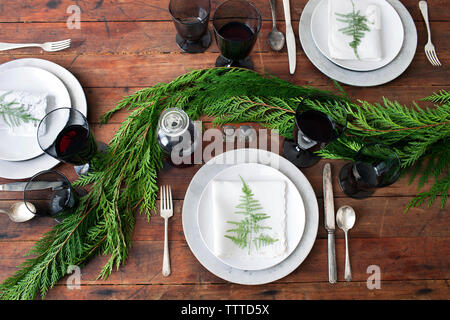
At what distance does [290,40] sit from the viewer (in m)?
1.07

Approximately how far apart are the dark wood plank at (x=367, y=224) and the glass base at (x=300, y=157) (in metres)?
0.12

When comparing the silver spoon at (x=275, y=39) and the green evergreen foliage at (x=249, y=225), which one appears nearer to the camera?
the green evergreen foliage at (x=249, y=225)

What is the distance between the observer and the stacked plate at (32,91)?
0.96 m

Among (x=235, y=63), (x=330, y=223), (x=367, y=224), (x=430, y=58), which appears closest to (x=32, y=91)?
(x=235, y=63)

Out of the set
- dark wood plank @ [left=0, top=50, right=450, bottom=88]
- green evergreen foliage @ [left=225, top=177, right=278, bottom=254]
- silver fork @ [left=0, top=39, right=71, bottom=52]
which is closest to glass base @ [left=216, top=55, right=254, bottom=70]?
dark wood plank @ [left=0, top=50, right=450, bottom=88]

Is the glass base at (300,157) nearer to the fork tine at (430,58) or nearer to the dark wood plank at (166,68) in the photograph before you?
the dark wood plank at (166,68)

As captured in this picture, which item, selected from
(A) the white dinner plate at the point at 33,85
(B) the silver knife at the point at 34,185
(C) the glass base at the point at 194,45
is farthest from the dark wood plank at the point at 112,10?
(B) the silver knife at the point at 34,185

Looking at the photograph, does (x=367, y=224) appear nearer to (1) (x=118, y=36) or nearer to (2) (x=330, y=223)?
(2) (x=330, y=223)

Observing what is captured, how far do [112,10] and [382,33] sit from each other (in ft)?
2.82

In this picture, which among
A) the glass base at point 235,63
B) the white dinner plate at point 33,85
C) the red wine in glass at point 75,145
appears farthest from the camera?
the glass base at point 235,63

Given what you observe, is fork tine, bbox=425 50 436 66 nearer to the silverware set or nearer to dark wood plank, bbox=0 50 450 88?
dark wood plank, bbox=0 50 450 88

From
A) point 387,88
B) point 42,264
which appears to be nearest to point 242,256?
point 42,264
